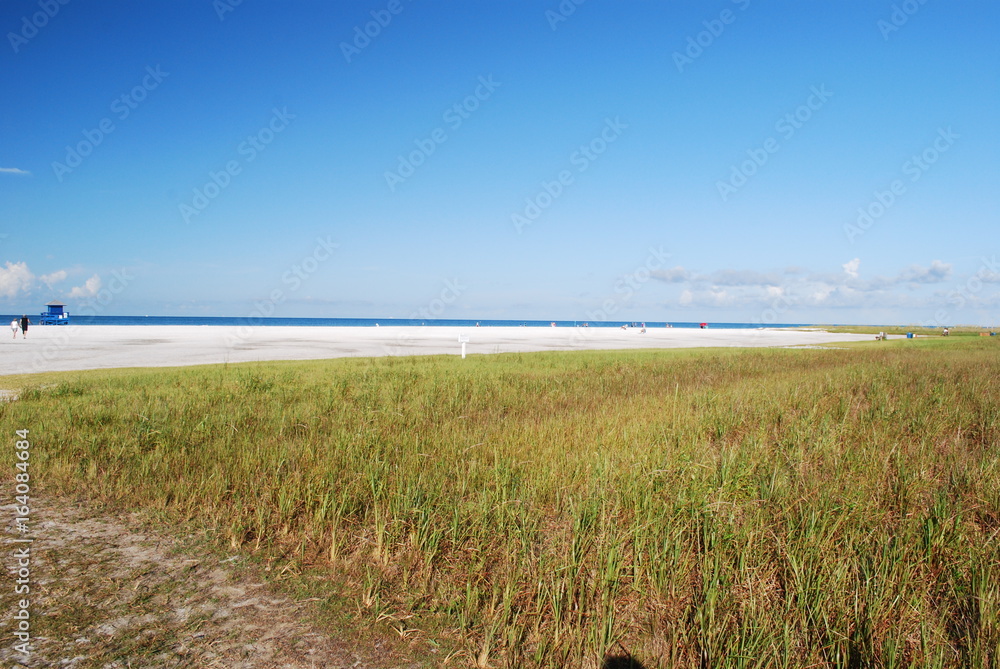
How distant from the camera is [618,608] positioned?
3.38m

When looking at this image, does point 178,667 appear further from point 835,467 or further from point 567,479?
point 835,467

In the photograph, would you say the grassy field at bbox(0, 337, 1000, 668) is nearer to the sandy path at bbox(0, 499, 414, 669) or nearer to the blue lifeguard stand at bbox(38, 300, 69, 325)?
the sandy path at bbox(0, 499, 414, 669)

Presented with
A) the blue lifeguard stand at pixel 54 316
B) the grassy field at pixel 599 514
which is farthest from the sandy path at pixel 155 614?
the blue lifeguard stand at pixel 54 316

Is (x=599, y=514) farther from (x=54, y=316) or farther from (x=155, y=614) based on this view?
(x=54, y=316)

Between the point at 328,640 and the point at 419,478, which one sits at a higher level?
the point at 419,478

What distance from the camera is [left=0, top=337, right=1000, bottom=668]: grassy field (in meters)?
3.08

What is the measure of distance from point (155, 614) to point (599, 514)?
324 centimetres

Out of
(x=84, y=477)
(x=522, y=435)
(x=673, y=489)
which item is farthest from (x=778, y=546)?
(x=84, y=477)

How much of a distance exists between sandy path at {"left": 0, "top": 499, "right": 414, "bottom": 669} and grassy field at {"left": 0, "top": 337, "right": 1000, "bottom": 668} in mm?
354

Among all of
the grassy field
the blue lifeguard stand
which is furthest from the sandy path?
the blue lifeguard stand

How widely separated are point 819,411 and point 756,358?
14.1m

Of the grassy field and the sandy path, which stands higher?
the grassy field

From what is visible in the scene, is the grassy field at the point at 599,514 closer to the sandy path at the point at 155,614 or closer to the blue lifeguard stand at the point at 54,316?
the sandy path at the point at 155,614

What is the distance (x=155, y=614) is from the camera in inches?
132
